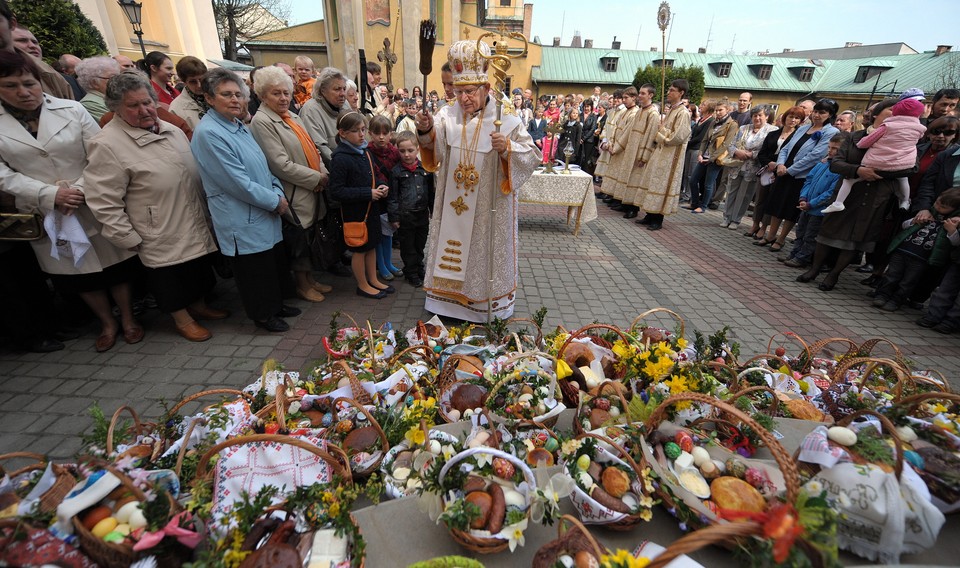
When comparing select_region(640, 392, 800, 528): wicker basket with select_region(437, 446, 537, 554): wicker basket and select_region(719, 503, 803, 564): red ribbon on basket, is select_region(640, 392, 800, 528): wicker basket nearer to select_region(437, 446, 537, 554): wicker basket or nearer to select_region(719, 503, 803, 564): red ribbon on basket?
select_region(719, 503, 803, 564): red ribbon on basket

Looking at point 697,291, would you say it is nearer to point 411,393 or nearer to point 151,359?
point 411,393

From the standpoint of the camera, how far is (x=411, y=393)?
85.7 inches

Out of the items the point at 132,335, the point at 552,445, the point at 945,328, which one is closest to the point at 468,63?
the point at 552,445

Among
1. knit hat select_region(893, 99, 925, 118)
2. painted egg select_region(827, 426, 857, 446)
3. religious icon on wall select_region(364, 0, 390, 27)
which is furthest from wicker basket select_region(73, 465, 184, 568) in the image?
religious icon on wall select_region(364, 0, 390, 27)

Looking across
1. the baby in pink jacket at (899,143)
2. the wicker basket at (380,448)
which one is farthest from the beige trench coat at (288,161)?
the baby in pink jacket at (899,143)

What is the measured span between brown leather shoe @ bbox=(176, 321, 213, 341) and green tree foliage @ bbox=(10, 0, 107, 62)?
8.41 metres

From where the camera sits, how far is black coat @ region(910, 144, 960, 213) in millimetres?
4258

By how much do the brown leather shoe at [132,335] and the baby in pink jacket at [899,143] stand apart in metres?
7.66

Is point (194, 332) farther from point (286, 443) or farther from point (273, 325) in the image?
point (286, 443)

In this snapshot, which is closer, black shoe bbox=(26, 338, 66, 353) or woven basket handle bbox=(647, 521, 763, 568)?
woven basket handle bbox=(647, 521, 763, 568)

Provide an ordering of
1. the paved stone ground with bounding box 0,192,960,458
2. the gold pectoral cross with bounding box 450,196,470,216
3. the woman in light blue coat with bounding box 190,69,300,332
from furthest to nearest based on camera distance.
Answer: the gold pectoral cross with bounding box 450,196,470,216 → the woman in light blue coat with bounding box 190,69,300,332 → the paved stone ground with bounding box 0,192,960,458

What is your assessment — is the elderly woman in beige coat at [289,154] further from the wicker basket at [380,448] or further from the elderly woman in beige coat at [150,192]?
the wicker basket at [380,448]

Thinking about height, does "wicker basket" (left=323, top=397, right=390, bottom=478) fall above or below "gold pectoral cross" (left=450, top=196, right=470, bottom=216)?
below

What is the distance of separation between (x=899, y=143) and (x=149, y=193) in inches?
283
